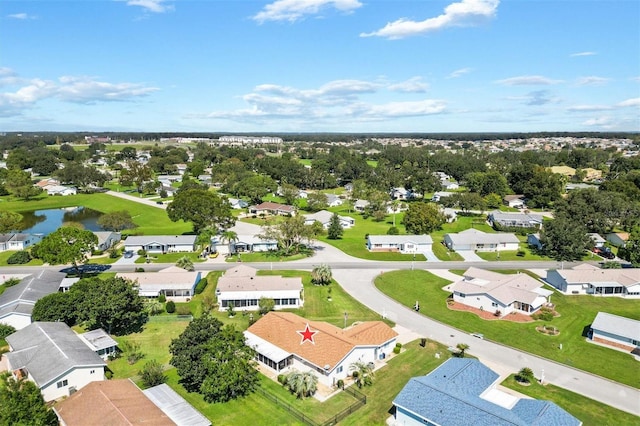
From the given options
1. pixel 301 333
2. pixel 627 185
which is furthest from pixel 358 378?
pixel 627 185

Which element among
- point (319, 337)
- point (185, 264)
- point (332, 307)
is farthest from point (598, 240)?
point (185, 264)

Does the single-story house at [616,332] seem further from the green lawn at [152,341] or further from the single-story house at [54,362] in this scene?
the single-story house at [54,362]

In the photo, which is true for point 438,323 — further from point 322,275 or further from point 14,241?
point 14,241

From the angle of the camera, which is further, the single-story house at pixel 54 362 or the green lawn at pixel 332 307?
the green lawn at pixel 332 307

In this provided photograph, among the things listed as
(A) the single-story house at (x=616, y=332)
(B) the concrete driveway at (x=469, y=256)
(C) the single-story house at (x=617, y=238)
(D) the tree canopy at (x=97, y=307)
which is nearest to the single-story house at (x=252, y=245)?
(D) the tree canopy at (x=97, y=307)

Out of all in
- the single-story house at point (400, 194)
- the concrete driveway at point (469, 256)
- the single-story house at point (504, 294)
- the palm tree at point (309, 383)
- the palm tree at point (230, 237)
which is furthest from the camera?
the single-story house at point (400, 194)
